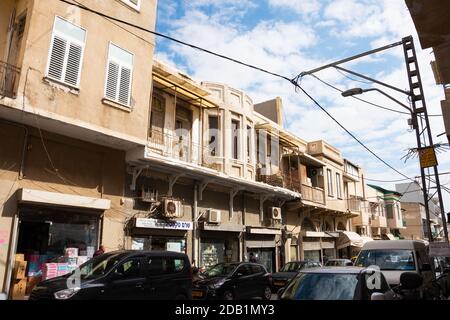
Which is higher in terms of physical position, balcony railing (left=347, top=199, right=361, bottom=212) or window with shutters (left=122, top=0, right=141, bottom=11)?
window with shutters (left=122, top=0, right=141, bottom=11)

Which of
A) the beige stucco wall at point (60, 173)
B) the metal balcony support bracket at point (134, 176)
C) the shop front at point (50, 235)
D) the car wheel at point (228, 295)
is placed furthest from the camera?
A: the metal balcony support bracket at point (134, 176)

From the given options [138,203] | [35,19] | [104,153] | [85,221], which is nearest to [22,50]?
[35,19]

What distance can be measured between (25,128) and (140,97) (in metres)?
4.41

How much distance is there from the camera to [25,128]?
481 inches

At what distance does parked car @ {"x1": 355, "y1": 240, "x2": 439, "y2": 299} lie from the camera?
1277 cm

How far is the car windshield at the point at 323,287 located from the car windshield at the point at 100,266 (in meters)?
4.30

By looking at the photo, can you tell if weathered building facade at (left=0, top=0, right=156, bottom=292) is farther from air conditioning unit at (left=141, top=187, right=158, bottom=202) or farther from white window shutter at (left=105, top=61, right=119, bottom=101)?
air conditioning unit at (left=141, top=187, right=158, bottom=202)

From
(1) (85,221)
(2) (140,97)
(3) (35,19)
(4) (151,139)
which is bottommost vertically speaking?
(1) (85,221)

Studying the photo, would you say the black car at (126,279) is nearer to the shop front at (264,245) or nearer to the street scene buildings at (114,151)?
the street scene buildings at (114,151)

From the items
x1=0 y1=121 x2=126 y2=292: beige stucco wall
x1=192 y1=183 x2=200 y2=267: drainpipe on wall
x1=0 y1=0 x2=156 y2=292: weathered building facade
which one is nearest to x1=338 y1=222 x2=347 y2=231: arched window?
x1=192 y1=183 x2=200 y2=267: drainpipe on wall

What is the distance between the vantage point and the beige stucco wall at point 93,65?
1175 centimetres

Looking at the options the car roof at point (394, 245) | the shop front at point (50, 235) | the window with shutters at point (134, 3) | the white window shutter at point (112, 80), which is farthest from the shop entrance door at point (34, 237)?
the car roof at point (394, 245)

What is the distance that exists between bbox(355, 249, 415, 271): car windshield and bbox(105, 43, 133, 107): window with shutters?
10.1 metres
